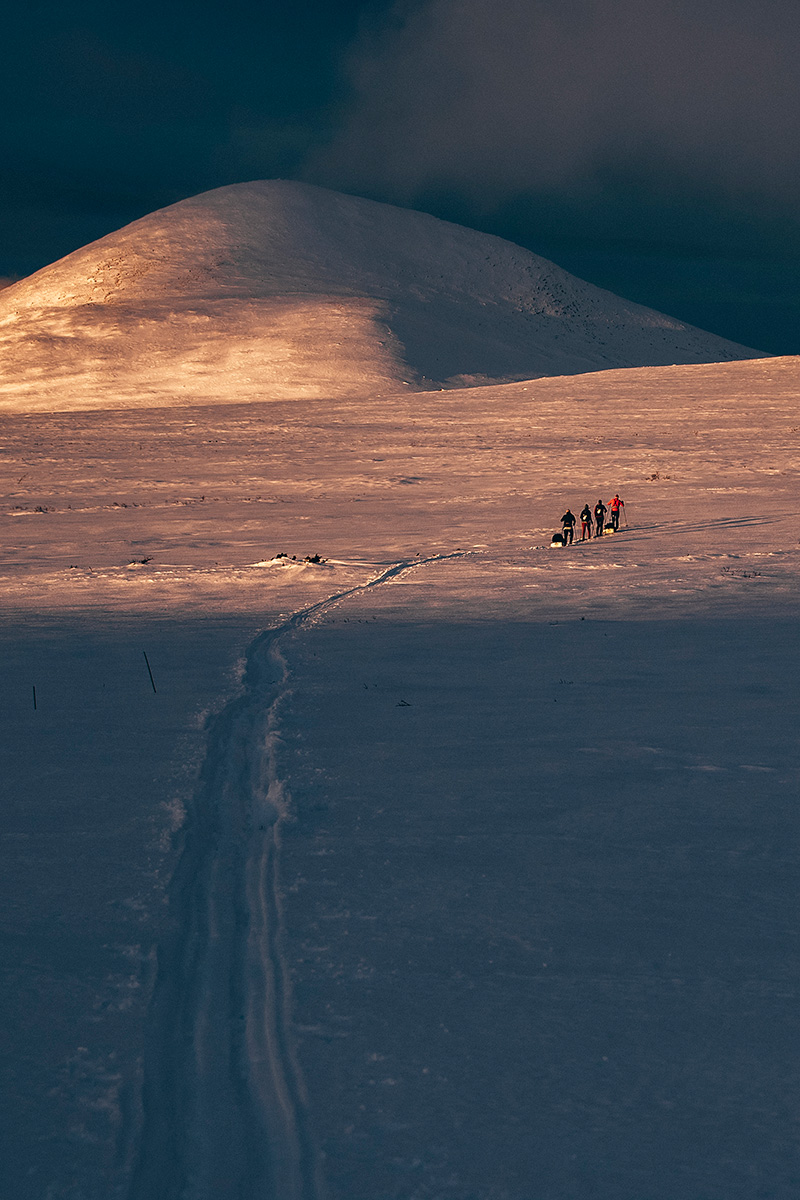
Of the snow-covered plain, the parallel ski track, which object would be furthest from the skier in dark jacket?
the parallel ski track

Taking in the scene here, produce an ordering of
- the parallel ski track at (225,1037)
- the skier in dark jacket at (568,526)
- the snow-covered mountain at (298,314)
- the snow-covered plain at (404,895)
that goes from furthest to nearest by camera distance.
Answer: the snow-covered mountain at (298,314), the skier in dark jacket at (568,526), the snow-covered plain at (404,895), the parallel ski track at (225,1037)

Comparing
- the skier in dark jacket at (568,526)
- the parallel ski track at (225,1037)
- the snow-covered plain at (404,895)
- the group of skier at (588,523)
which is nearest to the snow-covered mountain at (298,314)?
the group of skier at (588,523)

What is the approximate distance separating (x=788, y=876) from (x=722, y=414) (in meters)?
47.7

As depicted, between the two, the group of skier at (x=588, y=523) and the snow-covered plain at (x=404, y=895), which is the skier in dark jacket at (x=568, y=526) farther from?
the snow-covered plain at (x=404, y=895)

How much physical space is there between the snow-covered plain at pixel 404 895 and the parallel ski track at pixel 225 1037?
0.7 inches

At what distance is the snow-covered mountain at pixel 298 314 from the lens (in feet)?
268

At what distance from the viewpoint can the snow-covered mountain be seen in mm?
81812

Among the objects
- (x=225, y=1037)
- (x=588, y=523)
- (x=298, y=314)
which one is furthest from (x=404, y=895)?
(x=298, y=314)

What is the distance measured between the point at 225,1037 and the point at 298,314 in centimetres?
10068

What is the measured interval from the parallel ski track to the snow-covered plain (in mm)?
17

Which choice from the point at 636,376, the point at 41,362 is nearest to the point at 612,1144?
the point at 636,376

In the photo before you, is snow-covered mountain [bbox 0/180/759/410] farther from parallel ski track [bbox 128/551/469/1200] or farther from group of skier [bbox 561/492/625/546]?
parallel ski track [bbox 128/551/469/1200]

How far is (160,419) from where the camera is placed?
55.8 meters

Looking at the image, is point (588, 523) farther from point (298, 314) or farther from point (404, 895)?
point (298, 314)
